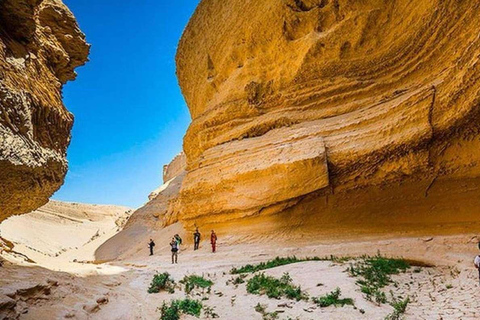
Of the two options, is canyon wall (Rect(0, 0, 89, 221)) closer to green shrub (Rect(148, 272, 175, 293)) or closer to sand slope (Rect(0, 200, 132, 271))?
green shrub (Rect(148, 272, 175, 293))

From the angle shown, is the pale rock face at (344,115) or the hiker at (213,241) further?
the hiker at (213,241)

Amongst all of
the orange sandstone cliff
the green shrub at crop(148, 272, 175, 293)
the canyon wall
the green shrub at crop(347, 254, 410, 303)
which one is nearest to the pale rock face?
the orange sandstone cliff

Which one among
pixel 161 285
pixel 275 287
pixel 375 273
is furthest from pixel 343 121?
pixel 161 285

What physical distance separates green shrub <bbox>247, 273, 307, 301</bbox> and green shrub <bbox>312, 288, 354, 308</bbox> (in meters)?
0.35

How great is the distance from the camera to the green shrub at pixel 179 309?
4.76 metres

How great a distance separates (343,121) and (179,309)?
894cm

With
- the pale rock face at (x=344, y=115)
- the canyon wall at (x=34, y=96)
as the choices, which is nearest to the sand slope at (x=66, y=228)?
the pale rock face at (x=344, y=115)

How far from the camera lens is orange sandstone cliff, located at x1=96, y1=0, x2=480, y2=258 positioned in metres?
9.65

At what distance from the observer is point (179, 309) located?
17.0ft

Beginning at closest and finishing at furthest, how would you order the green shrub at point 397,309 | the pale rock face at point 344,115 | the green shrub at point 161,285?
the green shrub at point 397,309 < the green shrub at point 161,285 < the pale rock face at point 344,115

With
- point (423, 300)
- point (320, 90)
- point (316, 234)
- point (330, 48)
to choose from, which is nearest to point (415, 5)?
point (330, 48)

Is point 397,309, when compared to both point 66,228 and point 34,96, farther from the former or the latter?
point 66,228

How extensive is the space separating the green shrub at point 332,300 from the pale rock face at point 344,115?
5846mm

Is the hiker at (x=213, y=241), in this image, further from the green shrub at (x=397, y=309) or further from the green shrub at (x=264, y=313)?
the green shrub at (x=397, y=309)
